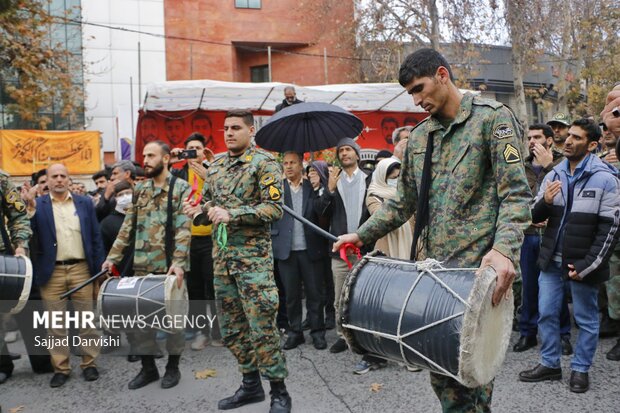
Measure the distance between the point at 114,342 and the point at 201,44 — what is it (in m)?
18.7

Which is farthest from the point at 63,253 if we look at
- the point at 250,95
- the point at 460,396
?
the point at 250,95

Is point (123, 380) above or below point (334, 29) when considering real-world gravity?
below

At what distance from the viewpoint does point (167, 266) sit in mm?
4906

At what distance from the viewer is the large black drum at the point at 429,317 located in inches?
85.5

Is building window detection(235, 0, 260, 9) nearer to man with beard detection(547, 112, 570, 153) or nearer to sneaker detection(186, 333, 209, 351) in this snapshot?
man with beard detection(547, 112, 570, 153)

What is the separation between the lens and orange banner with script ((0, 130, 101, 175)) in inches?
670

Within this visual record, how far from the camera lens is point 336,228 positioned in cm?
589

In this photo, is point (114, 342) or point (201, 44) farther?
point (201, 44)

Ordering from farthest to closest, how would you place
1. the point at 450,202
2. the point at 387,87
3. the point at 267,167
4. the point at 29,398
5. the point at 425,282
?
1. the point at 387,87
2. the point at 29,398
3. the point at 267,167
4. the point at 450,202
5. the point at 425,282

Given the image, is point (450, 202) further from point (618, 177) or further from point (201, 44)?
point (201, 44)

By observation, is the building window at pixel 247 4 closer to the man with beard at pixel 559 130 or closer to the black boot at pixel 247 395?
the man with beard at pixel 559 130

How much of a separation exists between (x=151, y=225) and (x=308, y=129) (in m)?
1.80

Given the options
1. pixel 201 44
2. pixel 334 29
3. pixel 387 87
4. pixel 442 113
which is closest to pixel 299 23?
pixel 334 29

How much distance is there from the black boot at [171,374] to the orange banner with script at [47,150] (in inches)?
553
